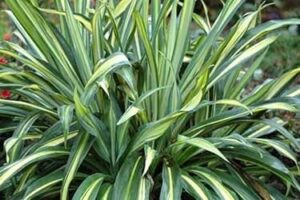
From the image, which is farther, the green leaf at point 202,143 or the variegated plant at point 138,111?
the variegated plant at point 138,111

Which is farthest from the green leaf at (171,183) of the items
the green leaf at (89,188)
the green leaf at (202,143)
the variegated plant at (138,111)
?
the green leaf at (89,188)

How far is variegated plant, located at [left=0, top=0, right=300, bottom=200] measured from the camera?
293 centimetres

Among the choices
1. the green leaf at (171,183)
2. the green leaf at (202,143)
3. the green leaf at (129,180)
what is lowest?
the green leaf at (171,183)

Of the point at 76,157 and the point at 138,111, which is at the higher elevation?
the point at 138,111

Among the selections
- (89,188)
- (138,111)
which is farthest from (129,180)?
(138,111)

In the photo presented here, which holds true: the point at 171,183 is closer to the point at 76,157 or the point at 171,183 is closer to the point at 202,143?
the point at 202,143

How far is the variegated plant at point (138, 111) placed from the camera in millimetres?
2932

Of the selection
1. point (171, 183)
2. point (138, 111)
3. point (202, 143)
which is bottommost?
point (171, 183)

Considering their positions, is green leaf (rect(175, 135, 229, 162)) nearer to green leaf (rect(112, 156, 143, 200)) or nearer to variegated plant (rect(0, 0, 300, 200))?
variegated plant (rect(0, 0, 300, 200))

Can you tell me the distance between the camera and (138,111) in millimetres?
2910

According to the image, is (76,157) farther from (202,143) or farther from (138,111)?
(202,143)

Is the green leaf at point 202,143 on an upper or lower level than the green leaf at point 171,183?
upper

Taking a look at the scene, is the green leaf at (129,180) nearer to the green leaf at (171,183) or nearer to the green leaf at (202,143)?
the green leaf at (171,183)

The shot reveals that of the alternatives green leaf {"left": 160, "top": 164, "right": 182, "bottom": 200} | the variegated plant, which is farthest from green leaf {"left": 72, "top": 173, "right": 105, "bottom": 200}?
green leaf {"left": 160, "top": 164, "right": 182, "bottom": 200}
